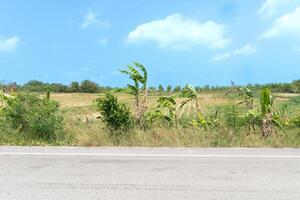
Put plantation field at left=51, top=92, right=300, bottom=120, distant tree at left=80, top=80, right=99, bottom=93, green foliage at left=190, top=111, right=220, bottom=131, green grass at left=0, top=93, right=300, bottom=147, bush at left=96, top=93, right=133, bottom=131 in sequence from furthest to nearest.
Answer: distant tree at left=80, top=80, right=99, bottom=93, plantation field at left=51, top=92, right=300, bottom=120, green foliage at left=190, top=111, right=220, bottom=131, bush at left=96, top=93, right=133, bottom=131, green grass at left=0, top=93, right=300, bottom=147

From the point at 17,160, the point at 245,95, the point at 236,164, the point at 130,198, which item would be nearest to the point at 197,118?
the point at 245,95

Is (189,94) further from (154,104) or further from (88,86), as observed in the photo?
(88,86)

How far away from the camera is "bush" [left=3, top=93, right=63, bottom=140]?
12617 millimetres

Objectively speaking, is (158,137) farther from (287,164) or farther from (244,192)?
(244,192)

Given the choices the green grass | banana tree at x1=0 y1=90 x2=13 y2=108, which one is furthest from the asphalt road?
banana tree at x1=0 y1=90 x2=13 y2=108

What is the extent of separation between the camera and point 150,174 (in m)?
7.65

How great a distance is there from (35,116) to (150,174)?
619 centimetres

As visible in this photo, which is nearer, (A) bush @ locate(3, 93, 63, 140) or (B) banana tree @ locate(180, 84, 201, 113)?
(A) bush @ locate(3, 93, 63, 140)

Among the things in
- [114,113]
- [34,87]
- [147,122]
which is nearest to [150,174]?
[114,113]

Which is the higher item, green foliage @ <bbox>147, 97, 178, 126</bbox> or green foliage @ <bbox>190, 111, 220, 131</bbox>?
green foliage @ <bbox>147, 97, 178, 126</bbox>

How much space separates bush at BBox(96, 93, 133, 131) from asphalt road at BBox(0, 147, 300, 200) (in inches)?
73.4

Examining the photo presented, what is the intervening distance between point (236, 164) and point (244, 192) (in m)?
2.26

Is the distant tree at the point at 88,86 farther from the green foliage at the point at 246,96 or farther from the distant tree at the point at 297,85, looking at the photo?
the green foliage at the point at 246,96

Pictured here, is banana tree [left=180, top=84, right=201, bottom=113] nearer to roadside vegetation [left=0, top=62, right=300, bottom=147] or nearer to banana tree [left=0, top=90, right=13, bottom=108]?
roadside vegetation [left=0, top=62, right=300, bottom=147]
